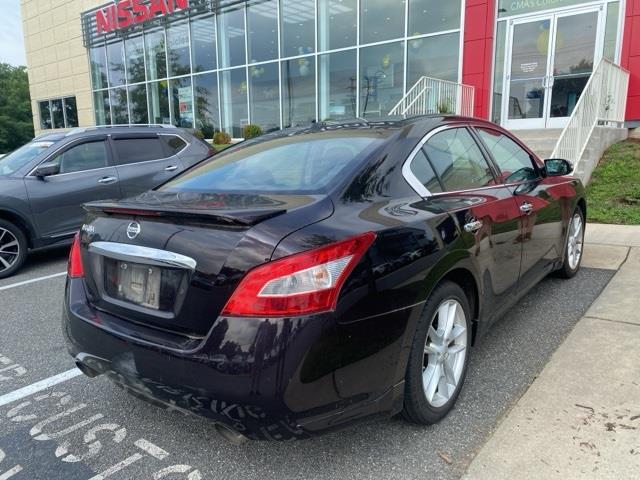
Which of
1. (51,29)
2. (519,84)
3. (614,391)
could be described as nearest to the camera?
(614,391)

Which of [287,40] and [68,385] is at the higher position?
[287,40]

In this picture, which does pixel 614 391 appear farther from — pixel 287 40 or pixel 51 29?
pixel 51 29

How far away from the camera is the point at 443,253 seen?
2.45 metres

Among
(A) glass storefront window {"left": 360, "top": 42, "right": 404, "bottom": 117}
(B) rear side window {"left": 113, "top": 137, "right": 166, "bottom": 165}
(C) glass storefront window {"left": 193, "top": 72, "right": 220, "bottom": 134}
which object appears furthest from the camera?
(C) glass storefront window {"left": 193, "top": 72, "right": 220, "bottom": 134}

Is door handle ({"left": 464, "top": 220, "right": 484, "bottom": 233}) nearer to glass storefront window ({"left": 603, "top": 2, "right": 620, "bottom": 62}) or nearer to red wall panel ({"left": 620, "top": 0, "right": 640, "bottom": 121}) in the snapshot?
red wall panel ({"left": 620, "top": 0, "right": 640, "bottom": 121})

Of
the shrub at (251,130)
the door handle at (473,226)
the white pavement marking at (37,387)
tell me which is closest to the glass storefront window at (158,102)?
the shrub at (251,130)

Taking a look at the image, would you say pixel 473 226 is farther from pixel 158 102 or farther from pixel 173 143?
pixel 158 102

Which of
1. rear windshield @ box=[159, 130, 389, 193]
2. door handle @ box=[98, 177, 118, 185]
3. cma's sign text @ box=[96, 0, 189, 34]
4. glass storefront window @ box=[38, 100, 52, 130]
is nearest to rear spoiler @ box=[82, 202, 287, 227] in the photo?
rear windshield @ box=[159, 130, 389, 193]

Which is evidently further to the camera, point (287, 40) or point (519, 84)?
point (287, 40)

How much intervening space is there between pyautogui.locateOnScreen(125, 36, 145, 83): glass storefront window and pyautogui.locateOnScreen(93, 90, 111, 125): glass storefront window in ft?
7.61

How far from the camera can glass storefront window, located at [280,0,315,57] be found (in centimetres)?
1627

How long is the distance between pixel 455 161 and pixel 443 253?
2.88 feet

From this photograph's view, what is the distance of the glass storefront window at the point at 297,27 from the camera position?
53.4ft

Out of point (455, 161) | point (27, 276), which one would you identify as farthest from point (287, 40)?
point (455, 161)
